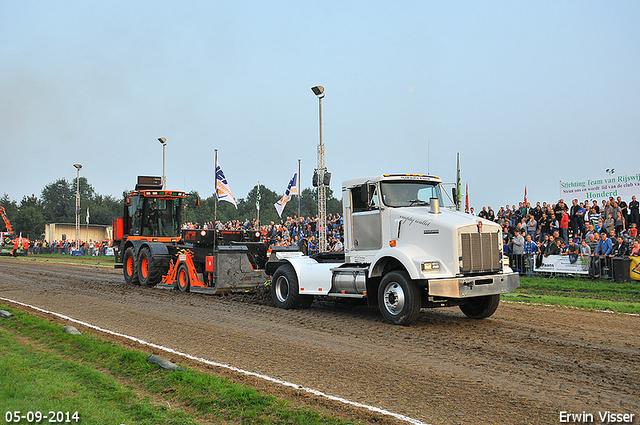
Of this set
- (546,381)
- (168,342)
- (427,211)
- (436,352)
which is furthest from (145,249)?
(546,381)

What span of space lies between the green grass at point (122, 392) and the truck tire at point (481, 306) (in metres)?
6.17

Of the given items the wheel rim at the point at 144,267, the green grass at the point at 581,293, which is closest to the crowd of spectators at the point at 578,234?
the green grass at the point at 581,293

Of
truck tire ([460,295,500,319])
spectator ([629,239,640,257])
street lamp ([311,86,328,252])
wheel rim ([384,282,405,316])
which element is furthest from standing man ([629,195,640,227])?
wheel rim ([384,282,405,316])

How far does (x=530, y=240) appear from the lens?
20.6m

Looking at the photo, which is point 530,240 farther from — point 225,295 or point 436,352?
point 436,352

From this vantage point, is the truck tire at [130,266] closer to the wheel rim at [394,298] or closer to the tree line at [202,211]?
the wheel rim at [394,298]

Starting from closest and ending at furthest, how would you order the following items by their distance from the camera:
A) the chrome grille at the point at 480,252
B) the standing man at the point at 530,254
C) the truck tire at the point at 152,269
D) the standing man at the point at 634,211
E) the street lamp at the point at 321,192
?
1. the chrome grille at the point at 480,252
2. the truck tire at the point at 152,269
3. the standing man at the point at 634,211
4. the standing man at the point at 530,254
5. the street lamp at the point at 321,192

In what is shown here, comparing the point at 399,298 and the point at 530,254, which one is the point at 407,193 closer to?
the point at 399,298

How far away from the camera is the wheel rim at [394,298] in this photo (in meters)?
9.51

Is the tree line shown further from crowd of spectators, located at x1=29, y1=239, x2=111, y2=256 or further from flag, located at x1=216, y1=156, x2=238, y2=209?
flag, located at x1=216, y1=156, x2=238, y2=209

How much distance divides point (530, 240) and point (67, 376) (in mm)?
18382

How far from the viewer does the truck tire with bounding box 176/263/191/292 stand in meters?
15.3

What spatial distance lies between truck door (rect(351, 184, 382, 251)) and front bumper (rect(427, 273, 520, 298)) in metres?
1.79

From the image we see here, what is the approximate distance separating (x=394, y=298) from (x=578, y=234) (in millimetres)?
14506
